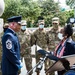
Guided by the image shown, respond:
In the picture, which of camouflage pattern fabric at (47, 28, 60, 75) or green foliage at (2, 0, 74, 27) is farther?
green foliage at (2, 0, 74, 27)

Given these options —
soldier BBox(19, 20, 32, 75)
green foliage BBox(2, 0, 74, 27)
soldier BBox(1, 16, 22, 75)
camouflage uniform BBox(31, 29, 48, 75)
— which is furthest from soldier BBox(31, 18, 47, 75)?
green foliage BBox(2, 0, 74, 27)

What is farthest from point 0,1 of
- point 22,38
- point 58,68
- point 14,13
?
point 14,13

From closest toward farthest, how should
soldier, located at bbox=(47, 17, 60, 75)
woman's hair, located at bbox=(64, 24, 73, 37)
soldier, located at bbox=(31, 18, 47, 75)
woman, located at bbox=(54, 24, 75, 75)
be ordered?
woman, located at bbox=(54, 24, 75, 75) → woman's hair, located at bbox=(64, 24, 73, 37) → soldier, located at bbox=(47, 17, 60, 75) → soldier, located at bbox=(31, 18, 47, 75)

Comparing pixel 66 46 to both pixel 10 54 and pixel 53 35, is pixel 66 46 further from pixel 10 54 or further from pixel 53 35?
pixel 53 35

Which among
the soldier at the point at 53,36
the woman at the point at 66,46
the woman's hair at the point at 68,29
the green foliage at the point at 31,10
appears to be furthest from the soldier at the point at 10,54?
the green foliage at the point at 31,10

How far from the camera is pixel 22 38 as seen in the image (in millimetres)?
8156

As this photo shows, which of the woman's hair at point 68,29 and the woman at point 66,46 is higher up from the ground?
the woman's hair at point 68,29

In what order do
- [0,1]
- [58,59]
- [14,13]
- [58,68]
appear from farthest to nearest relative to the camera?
[14,13] < [0,1] < [58,68] < [58,59]

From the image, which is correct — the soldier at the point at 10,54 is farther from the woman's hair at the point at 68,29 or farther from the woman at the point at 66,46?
the woman's hair at the point at 68,29

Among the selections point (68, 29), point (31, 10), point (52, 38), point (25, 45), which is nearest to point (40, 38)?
point (52, 38)

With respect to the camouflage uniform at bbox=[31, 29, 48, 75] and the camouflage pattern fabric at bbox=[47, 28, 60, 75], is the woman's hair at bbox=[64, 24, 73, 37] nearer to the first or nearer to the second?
the camouflage pattern fabric at bbox=[47, 28, 60, 75]

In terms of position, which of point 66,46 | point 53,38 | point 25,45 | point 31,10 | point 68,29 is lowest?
point 25,45

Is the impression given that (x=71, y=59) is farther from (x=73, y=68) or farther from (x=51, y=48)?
(x=51, y=48)

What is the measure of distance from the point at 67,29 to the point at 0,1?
2231mm
